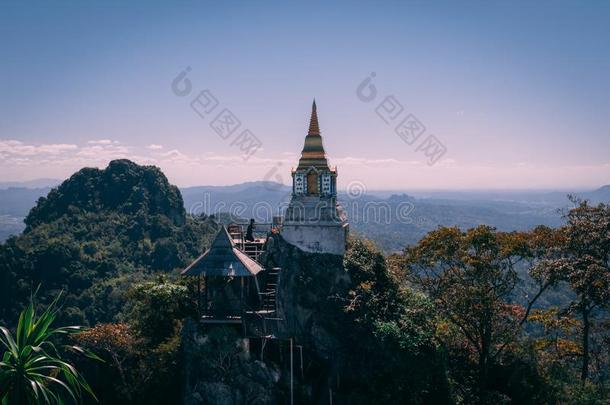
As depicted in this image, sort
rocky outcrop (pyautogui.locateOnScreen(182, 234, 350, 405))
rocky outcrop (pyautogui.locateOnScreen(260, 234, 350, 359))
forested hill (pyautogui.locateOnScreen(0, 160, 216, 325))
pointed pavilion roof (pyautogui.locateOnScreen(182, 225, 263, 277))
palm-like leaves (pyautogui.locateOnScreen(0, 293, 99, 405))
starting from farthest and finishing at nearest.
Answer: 1. forested hill (pyautogui.locateOnScreen(0, 160, 216, 325))
2. rocky outcrop (pyautogui.locateOnScreen(260, 234, 350, 359))
3. rocky outcrop (pyautogui.locateOnScreen(182, 234, 350, 405))
4. pointed pavilion roof (pyautogui.locateOnScreen(182, 225, 263, 277))
5. palm-like leaves (pyautogui.locateOnScreen(0, 293, 99, 405))

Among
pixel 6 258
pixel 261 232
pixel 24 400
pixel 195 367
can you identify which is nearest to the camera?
pixel 24 400

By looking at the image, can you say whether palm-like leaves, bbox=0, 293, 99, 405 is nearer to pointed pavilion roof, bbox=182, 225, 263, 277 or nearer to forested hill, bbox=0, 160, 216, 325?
pointed pavilion roof, bbox=182, 225, 263, 277

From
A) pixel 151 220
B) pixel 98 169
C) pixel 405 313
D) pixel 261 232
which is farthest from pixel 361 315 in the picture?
pixel 98 169

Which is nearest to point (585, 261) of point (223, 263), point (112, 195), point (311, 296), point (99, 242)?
point (311, 296)

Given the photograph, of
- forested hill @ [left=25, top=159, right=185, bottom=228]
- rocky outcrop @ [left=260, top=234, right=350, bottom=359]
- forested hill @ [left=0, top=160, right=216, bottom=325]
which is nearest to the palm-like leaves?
rocky outcrop @ [left=260, top=234, right=350, bottom=359]

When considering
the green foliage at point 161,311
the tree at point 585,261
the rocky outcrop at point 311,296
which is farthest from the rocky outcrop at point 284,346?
the tree at point 585,261

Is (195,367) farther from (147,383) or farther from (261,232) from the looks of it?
(261,232)
